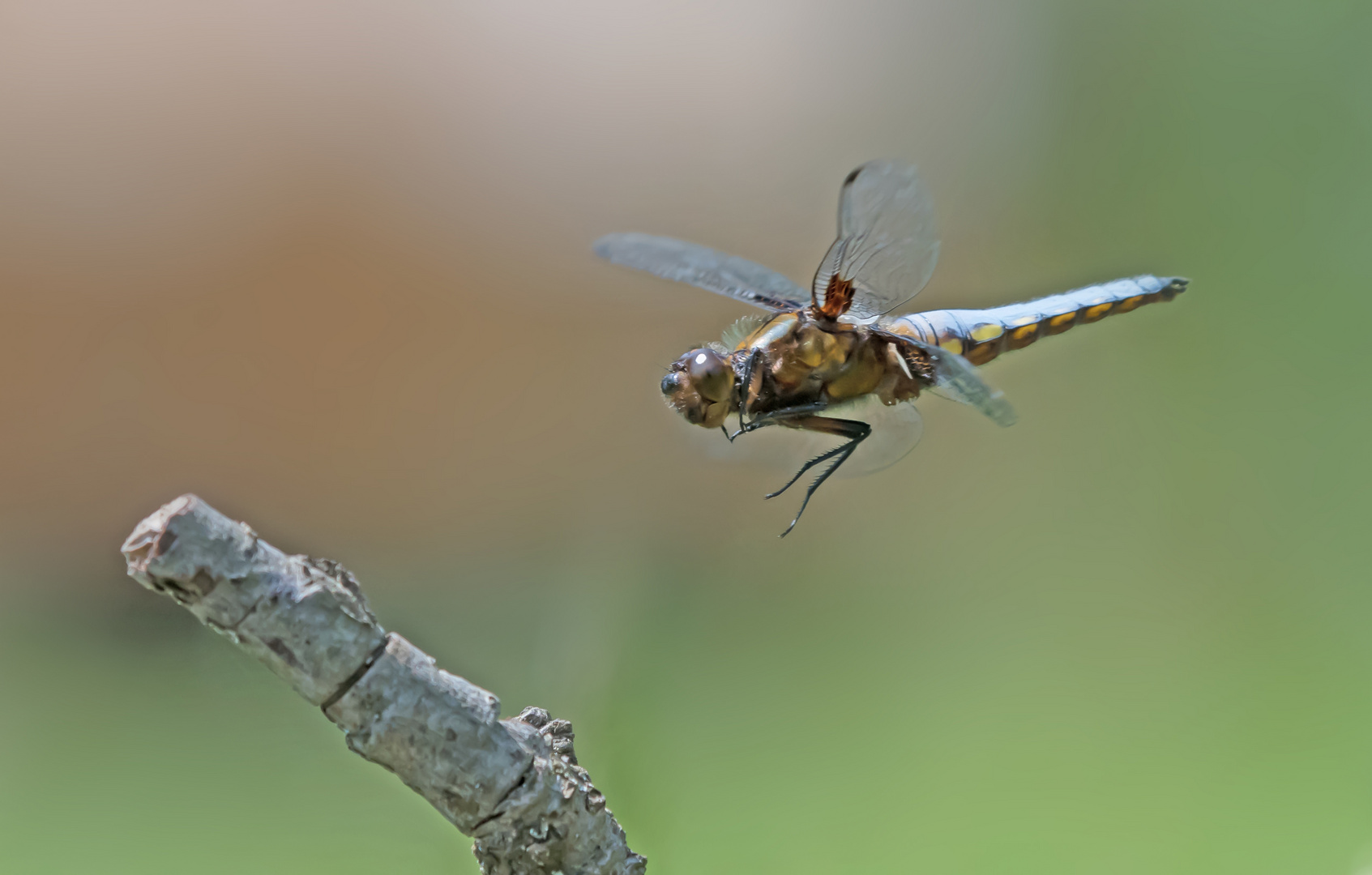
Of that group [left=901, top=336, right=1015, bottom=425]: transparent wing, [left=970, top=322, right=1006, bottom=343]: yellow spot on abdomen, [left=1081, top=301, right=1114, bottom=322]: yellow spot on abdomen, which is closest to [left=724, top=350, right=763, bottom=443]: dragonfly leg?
[left=901, top=336, right=1015, bottom=425]: transparent wing

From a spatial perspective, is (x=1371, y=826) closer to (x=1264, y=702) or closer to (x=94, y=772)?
(x=1264, y=702)

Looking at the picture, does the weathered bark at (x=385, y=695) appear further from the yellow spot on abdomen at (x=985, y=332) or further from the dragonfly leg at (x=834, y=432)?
the yellow spot on abdomen at (x=985, y=332)

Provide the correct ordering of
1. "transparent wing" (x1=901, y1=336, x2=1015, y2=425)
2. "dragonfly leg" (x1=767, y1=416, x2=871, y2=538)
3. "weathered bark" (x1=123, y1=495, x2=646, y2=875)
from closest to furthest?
1. "weathered bark" (x1=123, y1=495, x2=646, y2=875)
2. "transparent wing" (x1=901, y1=336, x2=1015, y2=425)
3. "dragonfly leg" (x1=767, y1=416, x2=871, y2=538)

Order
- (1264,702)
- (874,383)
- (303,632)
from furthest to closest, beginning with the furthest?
(1264,702) < (874,383) < (303,632)

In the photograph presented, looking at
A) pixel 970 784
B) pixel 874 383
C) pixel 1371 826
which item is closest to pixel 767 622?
pixel 970 784

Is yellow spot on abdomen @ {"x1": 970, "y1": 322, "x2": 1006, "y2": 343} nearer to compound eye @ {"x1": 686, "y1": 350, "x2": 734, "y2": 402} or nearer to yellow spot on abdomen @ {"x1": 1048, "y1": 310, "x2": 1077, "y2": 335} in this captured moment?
yellow spot on abdomen @ {"x1": 1048, "y1": 310, "x2": 1077, "y2": 335}

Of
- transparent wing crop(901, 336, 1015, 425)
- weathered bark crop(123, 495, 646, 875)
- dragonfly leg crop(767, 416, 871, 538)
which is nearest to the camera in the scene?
weathered bark crop(123, 495, 646, 875)

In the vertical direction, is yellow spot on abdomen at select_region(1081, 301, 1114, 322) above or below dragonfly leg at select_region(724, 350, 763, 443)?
above

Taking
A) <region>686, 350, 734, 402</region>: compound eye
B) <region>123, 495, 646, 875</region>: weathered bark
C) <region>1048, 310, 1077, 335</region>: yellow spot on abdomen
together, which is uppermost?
<region>1048, 310, 1077, 335</region>: yellow spot on abdomen
